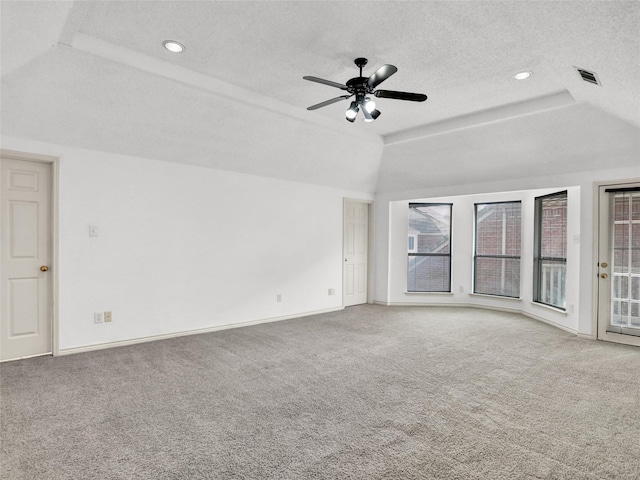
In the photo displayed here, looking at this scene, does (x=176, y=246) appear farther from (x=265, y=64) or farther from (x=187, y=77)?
(x=265, y=64)

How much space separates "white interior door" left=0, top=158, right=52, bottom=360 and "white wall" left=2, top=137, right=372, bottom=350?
20 cm

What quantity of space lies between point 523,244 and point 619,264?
1.88 metres

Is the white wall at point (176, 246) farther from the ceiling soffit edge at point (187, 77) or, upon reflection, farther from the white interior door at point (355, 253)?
the ceiling soffit edge at point (187, 77)

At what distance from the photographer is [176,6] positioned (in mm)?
2691

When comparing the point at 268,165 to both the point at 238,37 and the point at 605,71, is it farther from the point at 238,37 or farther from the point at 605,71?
the point at 605,71

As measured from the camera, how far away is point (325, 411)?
2744 mm

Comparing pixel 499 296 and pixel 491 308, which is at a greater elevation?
pixel 499 296

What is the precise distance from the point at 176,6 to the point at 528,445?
12.6 ft

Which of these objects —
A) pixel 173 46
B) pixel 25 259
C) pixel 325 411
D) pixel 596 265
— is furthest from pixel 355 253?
pixel 25 259

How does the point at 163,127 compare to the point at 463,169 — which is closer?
the point at 163,127

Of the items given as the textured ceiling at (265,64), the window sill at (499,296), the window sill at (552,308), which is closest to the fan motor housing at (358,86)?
the textured ceiling at (265,64)

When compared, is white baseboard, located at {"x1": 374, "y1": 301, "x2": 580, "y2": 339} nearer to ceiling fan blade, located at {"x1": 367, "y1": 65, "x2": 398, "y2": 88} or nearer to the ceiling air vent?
the ceiling air vent

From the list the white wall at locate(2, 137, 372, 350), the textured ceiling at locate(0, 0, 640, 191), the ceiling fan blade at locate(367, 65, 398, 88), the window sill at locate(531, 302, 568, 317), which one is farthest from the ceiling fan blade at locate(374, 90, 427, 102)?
the window sill at locate(531, 302, 568, 317)

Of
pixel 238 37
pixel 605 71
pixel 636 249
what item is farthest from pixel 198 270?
pixel 636 249
